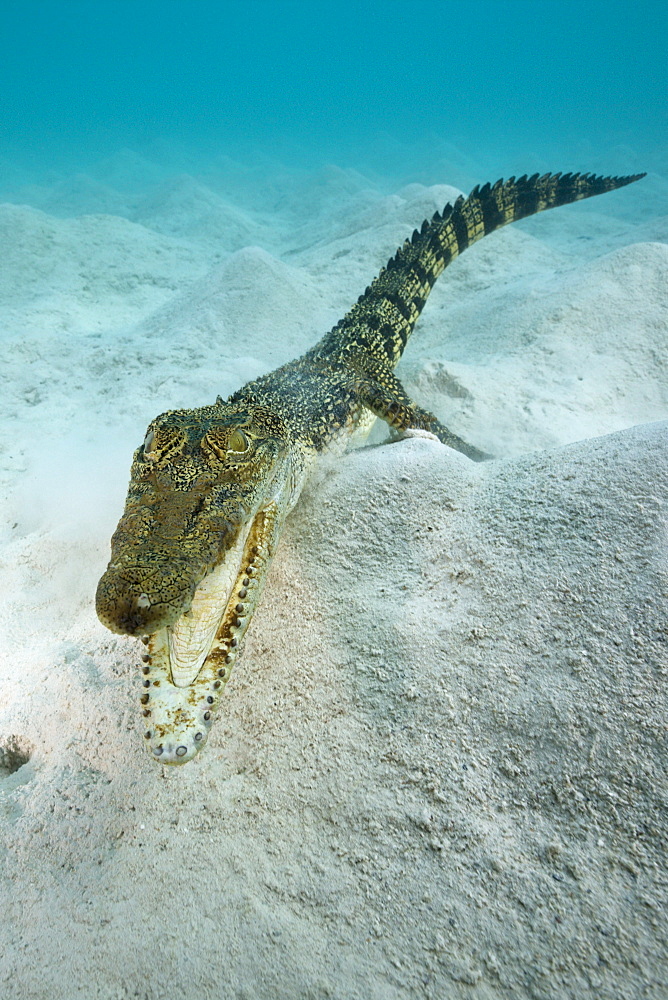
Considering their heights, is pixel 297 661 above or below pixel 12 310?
below

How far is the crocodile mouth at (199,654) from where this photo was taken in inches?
56.3

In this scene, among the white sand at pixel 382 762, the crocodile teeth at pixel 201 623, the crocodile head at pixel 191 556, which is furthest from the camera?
the crocodile teeth at pixel 201 623

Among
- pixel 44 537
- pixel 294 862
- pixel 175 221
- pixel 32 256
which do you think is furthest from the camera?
pixel 175 221

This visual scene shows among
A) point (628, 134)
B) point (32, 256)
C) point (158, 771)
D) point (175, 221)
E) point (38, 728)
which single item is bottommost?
point (158, 771)

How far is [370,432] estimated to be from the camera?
3.83 meters

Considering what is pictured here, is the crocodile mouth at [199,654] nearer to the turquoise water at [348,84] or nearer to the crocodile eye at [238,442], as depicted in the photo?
the crocodile eye at [238,442]

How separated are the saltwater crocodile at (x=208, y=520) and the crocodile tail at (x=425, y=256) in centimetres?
68

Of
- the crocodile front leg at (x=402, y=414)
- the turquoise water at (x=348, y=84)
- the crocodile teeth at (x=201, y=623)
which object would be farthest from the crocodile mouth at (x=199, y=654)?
the turquoise water at (x=348, y=84)

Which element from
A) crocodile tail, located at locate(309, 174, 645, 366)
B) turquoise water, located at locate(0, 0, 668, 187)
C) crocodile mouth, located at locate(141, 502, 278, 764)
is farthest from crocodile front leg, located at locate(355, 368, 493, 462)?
turquoise water, located at locate(0, 0, 668, 187)

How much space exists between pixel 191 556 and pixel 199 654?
13.7 inches

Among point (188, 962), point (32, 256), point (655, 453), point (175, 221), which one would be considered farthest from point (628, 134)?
point (188, 962)

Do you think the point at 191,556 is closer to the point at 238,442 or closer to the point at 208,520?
the point at 208,520

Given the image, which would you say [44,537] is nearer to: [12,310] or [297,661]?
[297,661]

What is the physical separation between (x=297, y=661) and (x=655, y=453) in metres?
1.44
